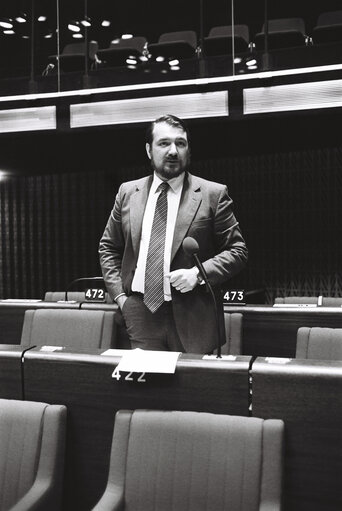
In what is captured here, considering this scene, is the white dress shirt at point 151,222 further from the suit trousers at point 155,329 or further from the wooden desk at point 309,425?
the wooden desk at point 309,425

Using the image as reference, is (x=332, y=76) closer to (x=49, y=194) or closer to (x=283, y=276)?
(x=283, y=276)

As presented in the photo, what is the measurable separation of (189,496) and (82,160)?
487cm

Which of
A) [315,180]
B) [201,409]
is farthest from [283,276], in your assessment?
[201,409]

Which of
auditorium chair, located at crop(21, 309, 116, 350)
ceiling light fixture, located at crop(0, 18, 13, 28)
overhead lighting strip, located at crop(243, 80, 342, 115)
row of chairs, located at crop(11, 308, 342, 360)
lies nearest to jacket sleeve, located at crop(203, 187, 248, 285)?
row of chairs, located at crop(11, 308, 342, 360)

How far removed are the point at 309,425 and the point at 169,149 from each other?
104cm

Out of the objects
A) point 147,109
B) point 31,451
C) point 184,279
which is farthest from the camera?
point 147,109

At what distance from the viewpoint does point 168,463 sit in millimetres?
1451

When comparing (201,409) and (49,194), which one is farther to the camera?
(49,194)

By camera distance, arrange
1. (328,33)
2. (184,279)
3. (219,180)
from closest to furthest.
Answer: (184,279) < (328,33) < (219,180)

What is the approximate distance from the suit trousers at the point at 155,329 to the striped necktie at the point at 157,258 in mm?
30

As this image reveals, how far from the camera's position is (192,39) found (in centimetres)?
677

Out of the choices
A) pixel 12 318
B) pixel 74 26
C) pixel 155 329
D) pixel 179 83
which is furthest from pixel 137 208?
pixel 74 26

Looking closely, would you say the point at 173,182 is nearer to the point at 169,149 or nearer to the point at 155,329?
the point at 169,149

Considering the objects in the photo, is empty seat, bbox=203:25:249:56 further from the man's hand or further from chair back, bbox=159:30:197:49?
the man's hand
